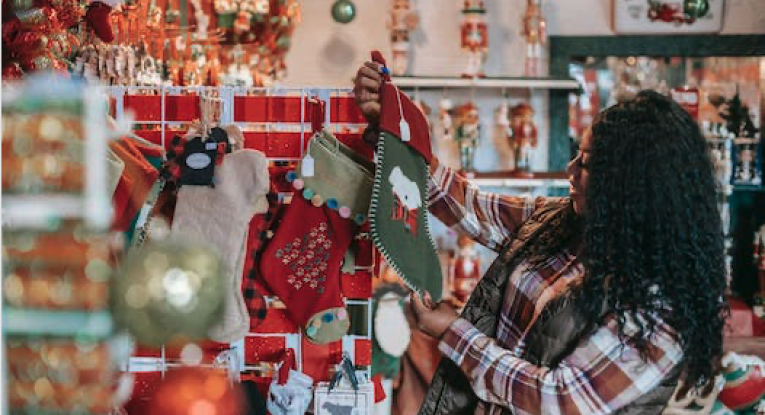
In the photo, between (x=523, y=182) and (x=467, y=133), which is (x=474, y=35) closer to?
(x=467, y=133)

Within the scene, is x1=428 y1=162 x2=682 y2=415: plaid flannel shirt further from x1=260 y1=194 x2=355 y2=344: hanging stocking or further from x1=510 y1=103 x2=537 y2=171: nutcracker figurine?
x1=510 y1=103 x2=537 y2=171: nutcracker figurine

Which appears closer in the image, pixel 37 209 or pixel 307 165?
pixel 37 209

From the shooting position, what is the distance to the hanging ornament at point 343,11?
4.86 meters

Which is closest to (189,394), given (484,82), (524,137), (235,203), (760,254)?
(235,203)

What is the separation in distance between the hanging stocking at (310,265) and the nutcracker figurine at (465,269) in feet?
8.88

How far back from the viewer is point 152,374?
4.43 ft

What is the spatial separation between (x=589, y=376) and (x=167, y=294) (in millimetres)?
946

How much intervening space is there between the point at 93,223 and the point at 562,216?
119cm

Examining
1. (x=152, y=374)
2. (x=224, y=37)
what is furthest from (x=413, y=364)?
(x=152, y=374)

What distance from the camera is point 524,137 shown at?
493 centimetres

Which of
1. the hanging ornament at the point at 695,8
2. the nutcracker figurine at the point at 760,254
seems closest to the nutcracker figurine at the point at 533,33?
the hanging ornament at the point at 695,8

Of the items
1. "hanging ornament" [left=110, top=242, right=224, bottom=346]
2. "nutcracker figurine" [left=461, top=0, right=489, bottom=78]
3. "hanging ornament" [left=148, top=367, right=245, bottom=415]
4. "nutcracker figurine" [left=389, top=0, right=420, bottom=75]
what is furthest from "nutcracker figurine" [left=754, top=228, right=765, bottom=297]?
"hanging ornament" [left=110, top=242, right=224, bottom=346]

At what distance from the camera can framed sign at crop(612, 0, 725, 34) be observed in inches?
201

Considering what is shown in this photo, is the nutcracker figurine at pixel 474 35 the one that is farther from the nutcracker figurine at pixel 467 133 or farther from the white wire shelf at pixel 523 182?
the white wire shelf at pixel 523 182
